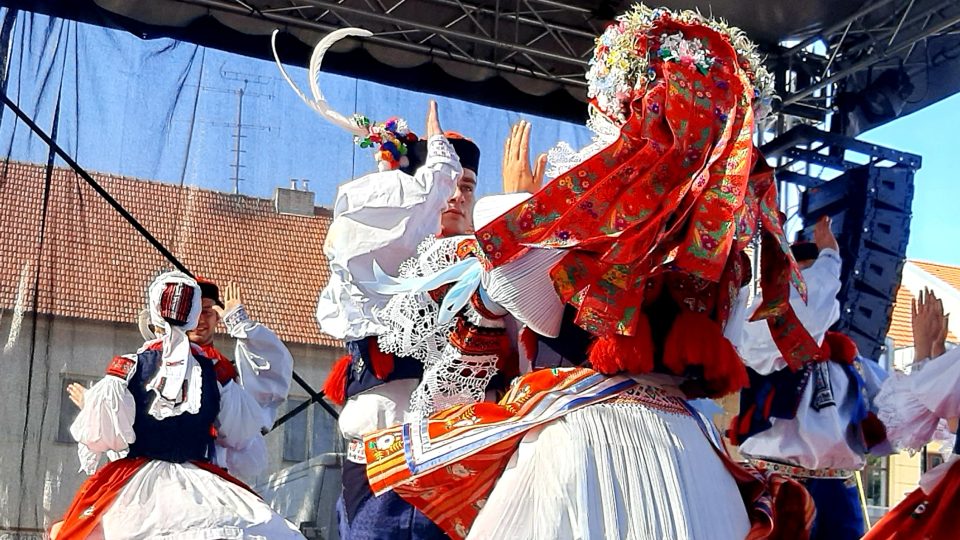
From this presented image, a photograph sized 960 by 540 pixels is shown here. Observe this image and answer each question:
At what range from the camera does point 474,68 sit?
293 inches

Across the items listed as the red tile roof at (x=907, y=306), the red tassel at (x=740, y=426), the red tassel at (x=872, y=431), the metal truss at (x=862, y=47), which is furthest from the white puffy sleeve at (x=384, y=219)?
the red tile roof at (x=907, y=306)

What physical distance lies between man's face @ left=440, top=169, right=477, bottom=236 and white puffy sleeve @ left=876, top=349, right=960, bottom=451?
145 cm

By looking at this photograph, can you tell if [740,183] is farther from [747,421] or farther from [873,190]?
[873,190]

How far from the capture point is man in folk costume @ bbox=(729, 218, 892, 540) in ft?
17.0

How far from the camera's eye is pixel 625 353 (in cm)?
313

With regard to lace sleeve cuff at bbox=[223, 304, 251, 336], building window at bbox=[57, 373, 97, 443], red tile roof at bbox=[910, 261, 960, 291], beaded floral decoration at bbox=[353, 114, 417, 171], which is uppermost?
red tile roof at bbox=[910, 261, 960, 291]

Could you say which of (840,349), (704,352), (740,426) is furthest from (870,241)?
(704,352)

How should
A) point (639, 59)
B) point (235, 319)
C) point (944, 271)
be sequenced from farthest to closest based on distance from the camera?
point (944, 271) → point (235, 319) → point (639, 59)

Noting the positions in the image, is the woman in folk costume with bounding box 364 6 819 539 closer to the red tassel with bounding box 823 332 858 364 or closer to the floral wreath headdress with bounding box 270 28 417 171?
the floral wreath headdress with bounding box 270 28 417 171

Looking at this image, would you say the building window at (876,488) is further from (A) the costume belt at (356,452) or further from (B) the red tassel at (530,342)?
(B) the red tassel at (530,342)

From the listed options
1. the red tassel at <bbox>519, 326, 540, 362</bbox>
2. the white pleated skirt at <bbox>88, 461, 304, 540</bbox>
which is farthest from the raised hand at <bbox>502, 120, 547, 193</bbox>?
the white pleated skirt at <bbox>88, 461, 304, 540</bbox>

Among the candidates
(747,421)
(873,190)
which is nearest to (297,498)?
(747,421)

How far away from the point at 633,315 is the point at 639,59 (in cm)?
62

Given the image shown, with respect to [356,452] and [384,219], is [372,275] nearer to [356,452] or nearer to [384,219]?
[384,219]
